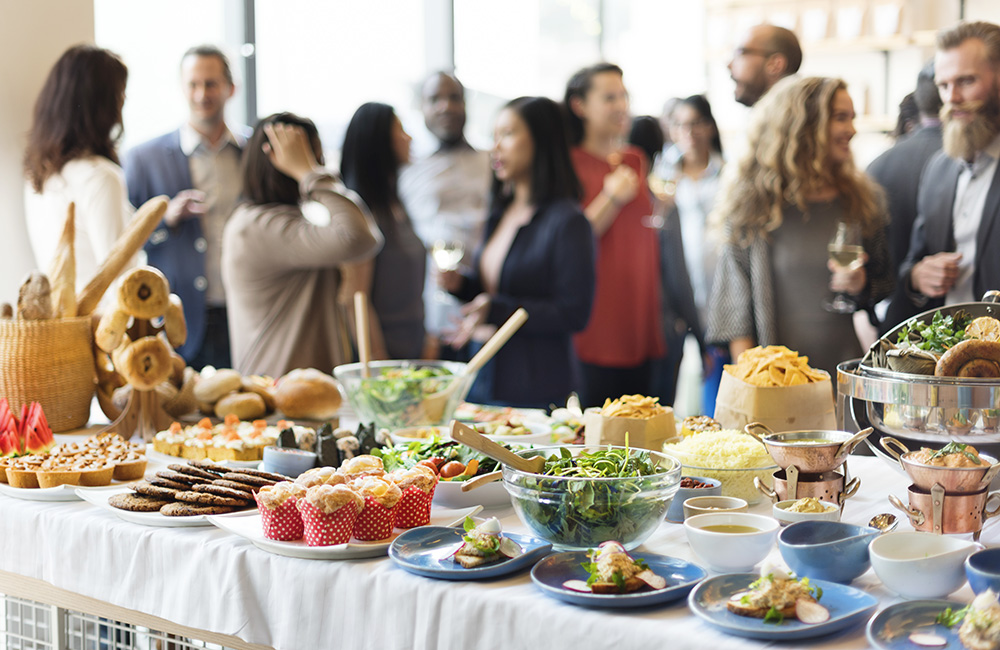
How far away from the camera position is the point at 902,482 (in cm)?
160

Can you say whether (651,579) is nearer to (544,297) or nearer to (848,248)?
(848,248)

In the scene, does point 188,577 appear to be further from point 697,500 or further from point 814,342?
point 814,342

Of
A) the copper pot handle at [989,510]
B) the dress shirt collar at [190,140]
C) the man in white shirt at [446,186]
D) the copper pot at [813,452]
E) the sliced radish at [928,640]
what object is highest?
the dress shirt collar at [190,140]

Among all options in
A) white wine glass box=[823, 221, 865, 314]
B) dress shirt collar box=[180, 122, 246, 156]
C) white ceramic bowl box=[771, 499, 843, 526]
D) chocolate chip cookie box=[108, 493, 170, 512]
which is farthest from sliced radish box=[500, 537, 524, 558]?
dress shirt collar box=[180, 122, 246, 156]

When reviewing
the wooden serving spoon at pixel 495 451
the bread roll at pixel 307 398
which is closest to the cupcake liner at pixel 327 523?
the wooden serving spoon at pixel 495 451

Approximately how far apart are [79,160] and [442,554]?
2.25 meters

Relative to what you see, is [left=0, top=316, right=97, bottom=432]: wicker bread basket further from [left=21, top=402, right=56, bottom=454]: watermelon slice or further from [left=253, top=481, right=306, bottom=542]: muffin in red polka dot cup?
[left=253, top=481, right=306, bottom=542]: muffin in red polka dot cup

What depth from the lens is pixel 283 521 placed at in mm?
1217

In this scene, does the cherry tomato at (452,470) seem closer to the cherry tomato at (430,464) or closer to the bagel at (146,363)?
the cherry tomato at (430,464)

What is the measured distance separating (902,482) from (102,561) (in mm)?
1289

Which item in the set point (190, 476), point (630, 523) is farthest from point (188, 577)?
point (630, 523)

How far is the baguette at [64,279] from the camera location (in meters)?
2.03

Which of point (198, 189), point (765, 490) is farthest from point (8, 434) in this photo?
point (198, 189)

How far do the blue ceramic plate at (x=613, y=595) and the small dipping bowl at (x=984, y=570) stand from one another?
0.89ft
